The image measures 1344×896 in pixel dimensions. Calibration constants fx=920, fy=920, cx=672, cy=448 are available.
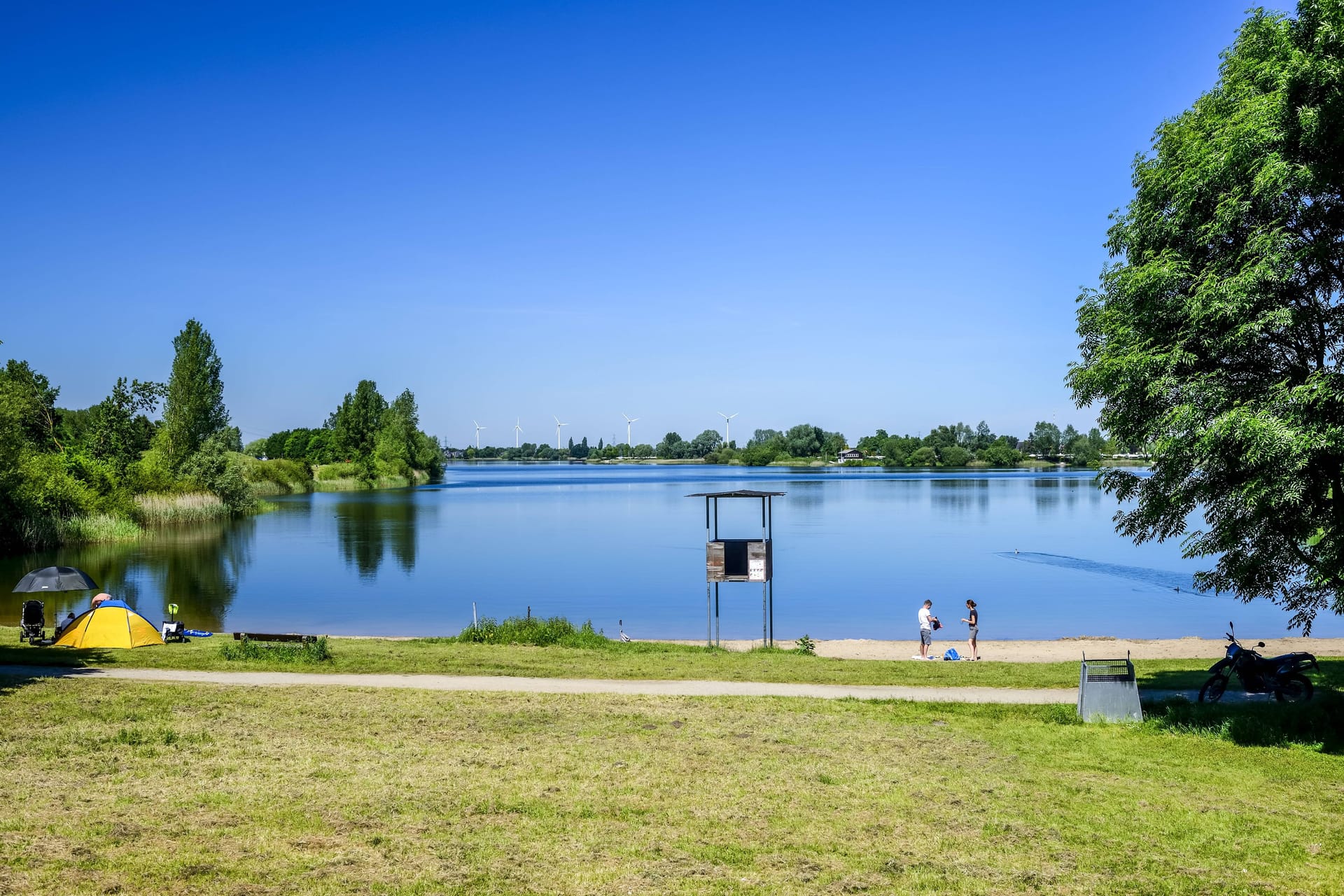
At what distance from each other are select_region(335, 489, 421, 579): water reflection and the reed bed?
10.1 metres

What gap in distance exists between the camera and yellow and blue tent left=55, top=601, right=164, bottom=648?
834 inches

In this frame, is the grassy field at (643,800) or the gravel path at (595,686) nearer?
the grassy field at (643,800)

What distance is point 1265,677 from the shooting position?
51.7ft

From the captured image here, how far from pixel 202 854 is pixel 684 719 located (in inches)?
293

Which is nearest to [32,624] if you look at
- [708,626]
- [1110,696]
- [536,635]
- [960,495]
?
[536,635]

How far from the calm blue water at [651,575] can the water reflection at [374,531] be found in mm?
299

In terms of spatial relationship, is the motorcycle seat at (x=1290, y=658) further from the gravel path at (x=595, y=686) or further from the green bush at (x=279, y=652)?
the green bush at (x=279, y=652)

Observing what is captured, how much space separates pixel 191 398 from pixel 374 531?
30.2 meters

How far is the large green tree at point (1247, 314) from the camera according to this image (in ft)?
42.0

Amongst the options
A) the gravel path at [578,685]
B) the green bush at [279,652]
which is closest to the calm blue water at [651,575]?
the green bush at [279,652]

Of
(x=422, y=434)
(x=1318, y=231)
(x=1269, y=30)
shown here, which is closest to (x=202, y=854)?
(x=1318, y=231)

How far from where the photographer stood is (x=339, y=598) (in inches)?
1570

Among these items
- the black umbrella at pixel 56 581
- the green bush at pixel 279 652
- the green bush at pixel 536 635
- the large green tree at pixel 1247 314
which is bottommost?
the green bush at pixel 536 635

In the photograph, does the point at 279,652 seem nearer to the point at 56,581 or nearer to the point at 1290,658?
the point at 56,581
